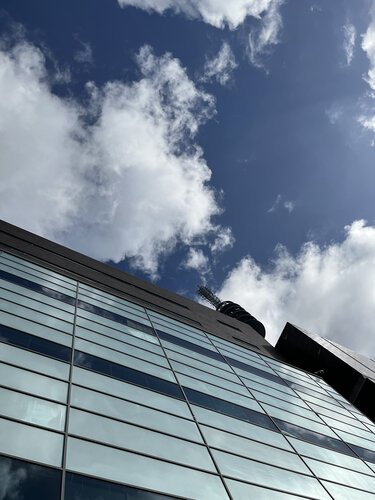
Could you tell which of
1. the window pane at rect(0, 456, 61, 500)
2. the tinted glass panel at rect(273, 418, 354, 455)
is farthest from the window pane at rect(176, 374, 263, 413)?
the window pane at rect(0, 456, 61, 500)

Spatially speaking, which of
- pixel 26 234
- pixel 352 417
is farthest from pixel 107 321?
pixel 26 234

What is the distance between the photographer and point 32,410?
6328 millimetres

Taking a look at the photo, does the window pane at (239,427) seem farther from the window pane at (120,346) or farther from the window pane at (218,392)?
the window pane at (120,346)

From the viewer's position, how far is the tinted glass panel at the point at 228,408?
10398 mm

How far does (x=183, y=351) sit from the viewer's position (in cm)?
1432

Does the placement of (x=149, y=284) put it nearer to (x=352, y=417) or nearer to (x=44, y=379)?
(x=352, y=417)

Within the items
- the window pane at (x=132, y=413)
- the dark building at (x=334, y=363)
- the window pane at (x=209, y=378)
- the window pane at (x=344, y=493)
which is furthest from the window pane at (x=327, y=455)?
the dark building at (x=334, y=363)

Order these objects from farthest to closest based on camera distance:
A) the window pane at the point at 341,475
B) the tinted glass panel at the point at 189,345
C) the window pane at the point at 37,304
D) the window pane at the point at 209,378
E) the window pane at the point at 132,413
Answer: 1. the tinted glass panel at the point at 189,345
2. the window pane at the point at 209,378
3. the window pane at the point at 37,304
4. the window pane at the point at 341,475
5. the window pane at the point at 132,413

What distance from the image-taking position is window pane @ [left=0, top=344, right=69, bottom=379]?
302 inches

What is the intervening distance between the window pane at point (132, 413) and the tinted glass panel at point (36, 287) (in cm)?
618

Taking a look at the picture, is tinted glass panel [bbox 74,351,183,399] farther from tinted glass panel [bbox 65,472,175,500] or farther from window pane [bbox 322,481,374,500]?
window pane [bbox 322,481,374,500]

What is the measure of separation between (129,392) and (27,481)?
12.9ft

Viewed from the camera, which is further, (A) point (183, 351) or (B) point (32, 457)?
(A) point (183, 351)

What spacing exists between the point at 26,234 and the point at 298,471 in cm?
A: 2135
